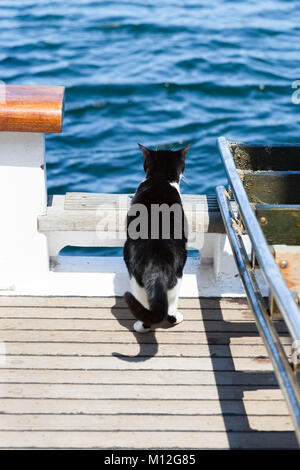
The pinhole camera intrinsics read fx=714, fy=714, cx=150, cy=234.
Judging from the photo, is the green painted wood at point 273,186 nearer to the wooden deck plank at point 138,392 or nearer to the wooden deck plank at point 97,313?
the wooden deck plank at point 97,313

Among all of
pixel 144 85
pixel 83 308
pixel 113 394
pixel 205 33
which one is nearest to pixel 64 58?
pixel 144 85

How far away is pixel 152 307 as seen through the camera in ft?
10.2

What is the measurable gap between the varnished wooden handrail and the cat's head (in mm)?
562

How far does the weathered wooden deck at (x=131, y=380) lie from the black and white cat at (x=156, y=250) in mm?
205

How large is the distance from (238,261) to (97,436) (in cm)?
98

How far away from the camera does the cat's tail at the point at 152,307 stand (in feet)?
9.96

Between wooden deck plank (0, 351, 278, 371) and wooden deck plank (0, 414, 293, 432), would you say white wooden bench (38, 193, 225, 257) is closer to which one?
wooden deck plank (0, 351, 278, 371)

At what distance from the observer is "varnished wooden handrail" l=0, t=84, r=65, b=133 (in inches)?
140

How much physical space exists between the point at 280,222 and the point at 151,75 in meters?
7.06

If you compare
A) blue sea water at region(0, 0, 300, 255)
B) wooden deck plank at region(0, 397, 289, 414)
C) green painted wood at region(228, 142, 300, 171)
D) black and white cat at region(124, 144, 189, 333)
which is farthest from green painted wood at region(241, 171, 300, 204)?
blue sea water at region(0, 0, 300, 255)

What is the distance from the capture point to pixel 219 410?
3064mm

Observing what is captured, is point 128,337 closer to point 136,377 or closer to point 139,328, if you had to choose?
point 139,328

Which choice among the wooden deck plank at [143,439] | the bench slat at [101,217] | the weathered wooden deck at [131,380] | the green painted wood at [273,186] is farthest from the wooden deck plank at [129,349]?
the green painted wood at [273,186]
